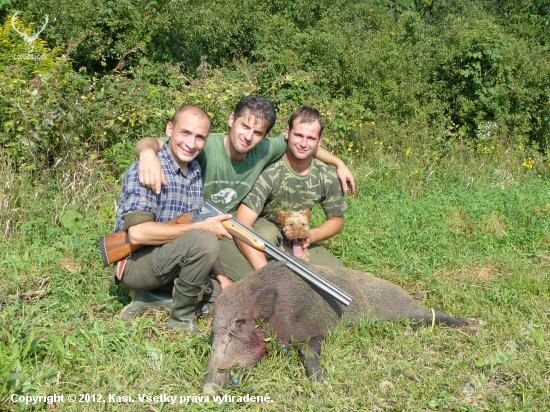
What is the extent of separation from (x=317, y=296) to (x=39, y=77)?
14.1ft

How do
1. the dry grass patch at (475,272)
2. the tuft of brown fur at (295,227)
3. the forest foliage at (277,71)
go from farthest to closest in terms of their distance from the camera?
the forest foliage at (277,71) → the dry grass patch at (475,272) → the tuft of brown fur at (295,227)

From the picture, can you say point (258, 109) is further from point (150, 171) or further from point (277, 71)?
point (277, 71)

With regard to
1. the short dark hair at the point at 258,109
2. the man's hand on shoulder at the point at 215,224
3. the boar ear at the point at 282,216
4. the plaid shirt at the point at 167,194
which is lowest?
the boar ear at the point at 282,216

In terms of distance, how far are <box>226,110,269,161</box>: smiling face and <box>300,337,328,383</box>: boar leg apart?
174cm

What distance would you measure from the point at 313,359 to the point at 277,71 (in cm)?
665

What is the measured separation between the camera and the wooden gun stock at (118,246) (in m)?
4.70

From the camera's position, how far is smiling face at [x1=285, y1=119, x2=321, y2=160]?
5.39 metres

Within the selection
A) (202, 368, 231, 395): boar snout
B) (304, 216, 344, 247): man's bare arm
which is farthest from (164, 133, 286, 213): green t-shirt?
(202, 368, 231, 395): boar snout

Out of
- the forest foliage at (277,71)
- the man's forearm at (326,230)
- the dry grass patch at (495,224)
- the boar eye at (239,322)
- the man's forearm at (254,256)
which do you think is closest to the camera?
the boar eye at (239,322)

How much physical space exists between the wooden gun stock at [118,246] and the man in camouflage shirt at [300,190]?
0.77m

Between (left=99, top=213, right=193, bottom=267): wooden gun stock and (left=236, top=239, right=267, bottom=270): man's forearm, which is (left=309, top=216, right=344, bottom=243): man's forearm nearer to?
(left=236, top=239, right=267, bottom=270): man's forearm

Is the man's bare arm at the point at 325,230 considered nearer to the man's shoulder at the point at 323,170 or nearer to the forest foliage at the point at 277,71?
the man's shoulder at the point at 323,170

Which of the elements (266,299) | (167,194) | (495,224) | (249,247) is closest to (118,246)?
(167,194)

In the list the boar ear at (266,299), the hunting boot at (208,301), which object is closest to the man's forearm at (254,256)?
the hunting boot at (208,301)
